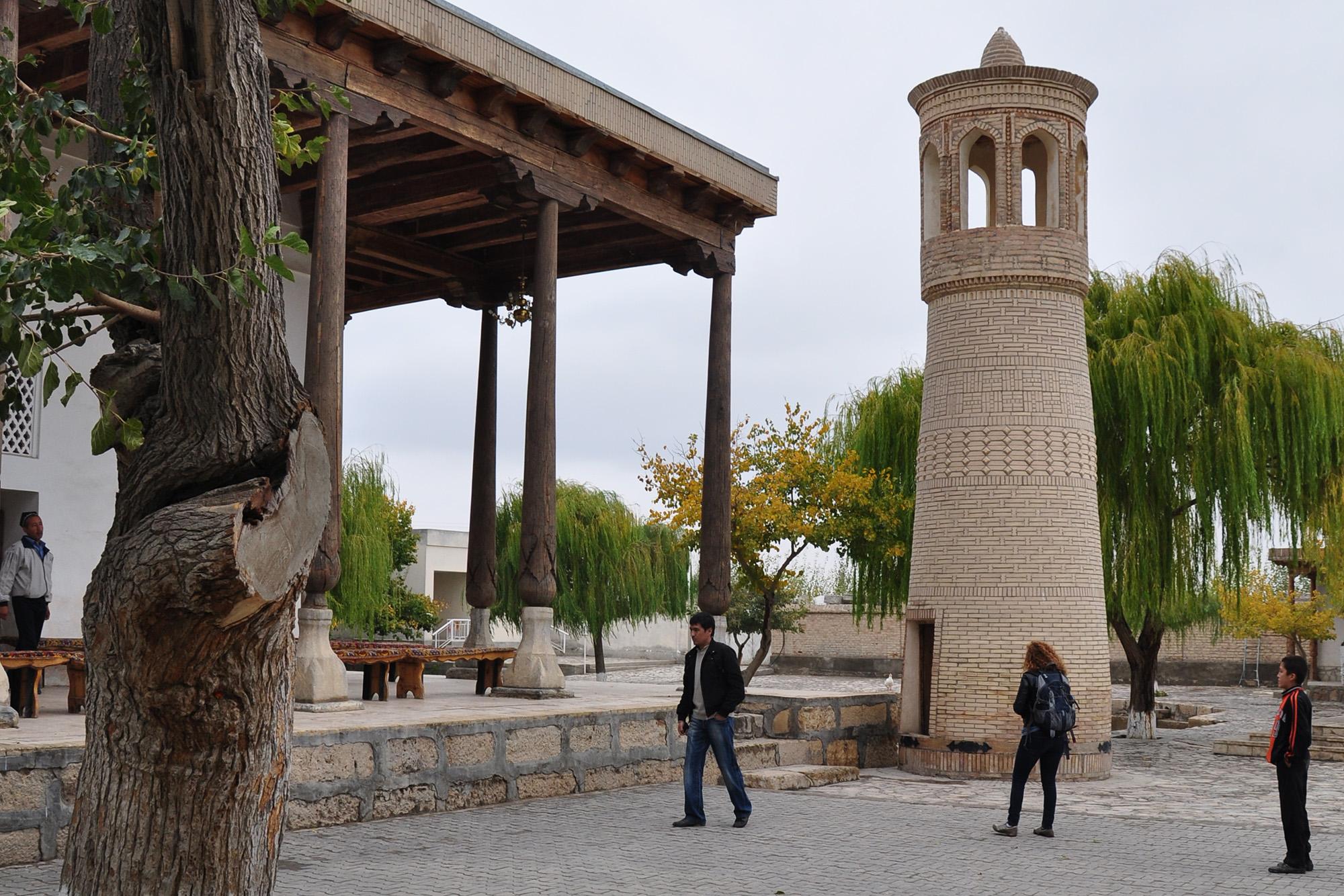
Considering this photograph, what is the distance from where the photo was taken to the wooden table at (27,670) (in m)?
9.20

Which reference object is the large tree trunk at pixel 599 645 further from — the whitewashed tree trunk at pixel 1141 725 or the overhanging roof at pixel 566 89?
the overhanging roof at pixel 566 89

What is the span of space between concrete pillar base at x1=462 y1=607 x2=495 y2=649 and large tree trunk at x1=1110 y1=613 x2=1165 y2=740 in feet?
34.8

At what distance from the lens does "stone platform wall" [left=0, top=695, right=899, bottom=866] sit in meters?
7.73

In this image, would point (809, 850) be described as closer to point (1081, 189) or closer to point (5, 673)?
point (5, 673)

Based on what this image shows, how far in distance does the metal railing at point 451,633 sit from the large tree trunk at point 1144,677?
18.6 meters

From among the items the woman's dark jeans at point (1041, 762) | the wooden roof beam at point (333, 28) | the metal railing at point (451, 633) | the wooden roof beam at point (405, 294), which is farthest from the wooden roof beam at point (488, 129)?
the metal railing at point (451, 633)

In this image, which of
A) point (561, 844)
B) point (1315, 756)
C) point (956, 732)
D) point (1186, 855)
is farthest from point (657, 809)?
point (1315, 756)

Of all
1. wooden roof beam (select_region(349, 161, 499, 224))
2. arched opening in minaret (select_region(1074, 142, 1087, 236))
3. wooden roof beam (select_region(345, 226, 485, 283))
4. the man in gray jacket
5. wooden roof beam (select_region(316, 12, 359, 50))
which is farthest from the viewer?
arched opening in minaret (select_region(1074, 142, 1087, 236))

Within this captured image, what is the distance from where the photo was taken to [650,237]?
16.1m

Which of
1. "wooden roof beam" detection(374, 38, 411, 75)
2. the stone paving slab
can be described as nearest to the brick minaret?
the stone paving slab

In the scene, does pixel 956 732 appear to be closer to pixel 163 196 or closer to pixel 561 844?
pixel 561 844

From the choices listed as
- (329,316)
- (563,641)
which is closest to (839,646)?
(563,641)

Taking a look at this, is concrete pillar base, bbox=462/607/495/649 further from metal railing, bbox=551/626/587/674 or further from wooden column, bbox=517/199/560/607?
metal railing, bbox=551/626/587/674

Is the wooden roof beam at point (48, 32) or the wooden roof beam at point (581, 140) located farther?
the wooden roof beam at point (581, 140)
